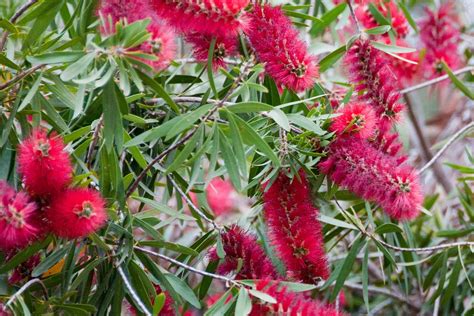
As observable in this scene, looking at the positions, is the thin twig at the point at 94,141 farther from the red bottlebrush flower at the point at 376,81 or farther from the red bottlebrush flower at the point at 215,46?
the red bottlebrush flower at the point at 376,81

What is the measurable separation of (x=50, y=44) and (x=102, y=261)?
13.1 inches

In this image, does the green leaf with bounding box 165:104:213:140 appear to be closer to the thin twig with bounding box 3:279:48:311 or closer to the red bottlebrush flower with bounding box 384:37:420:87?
the thin twig with bounding box 3:279:48:311

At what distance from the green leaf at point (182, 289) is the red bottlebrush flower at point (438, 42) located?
934 millimetres

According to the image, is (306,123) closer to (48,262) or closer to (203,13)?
(203,13)

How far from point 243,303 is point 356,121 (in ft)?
0.99

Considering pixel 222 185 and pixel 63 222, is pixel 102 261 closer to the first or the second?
pixel 63 222

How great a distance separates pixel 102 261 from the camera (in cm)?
121

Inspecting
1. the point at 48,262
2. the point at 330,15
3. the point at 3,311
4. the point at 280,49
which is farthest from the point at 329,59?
the point at 3,311

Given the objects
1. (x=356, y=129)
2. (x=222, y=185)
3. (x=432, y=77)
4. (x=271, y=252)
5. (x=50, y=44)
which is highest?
(x=50, y=44)

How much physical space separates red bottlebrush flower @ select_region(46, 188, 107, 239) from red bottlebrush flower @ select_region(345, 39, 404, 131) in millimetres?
463

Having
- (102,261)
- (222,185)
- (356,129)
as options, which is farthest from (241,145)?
(222,185)

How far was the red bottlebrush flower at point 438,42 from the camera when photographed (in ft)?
6.24

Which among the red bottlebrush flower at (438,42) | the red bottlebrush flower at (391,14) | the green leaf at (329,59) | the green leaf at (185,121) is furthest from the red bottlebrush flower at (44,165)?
the red bottlebrush flower at (438,42)

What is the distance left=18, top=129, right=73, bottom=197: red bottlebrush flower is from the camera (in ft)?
3.16
